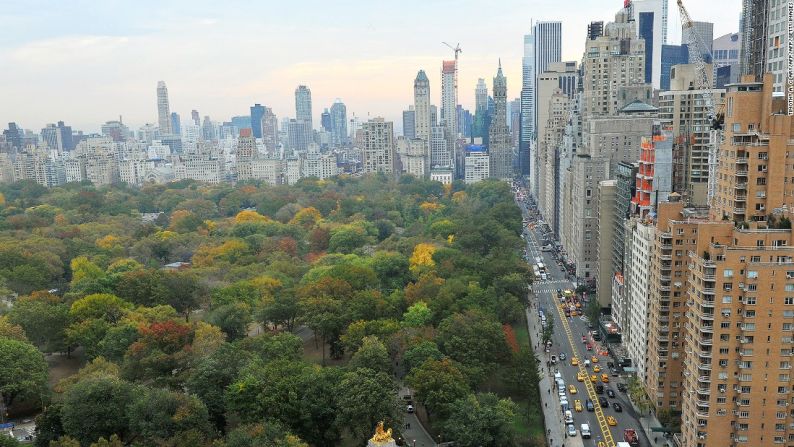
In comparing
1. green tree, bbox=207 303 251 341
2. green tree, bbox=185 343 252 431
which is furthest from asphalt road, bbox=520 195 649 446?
green tree, bbox=207 303 251 341

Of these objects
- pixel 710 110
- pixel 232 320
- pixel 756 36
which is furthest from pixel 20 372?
pixel 710 110

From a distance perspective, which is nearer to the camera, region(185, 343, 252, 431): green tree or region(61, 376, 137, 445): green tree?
region(61, 376, 137, 445): green tree

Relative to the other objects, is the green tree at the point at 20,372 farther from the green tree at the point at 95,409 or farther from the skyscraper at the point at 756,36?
the skyscraper at the point at 756,36

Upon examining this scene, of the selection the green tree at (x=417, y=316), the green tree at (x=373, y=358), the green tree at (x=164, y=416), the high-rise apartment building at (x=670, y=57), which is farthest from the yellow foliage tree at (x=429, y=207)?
the green tree at (x=164, y=416)

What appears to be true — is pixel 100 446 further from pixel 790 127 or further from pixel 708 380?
pixel 790 127

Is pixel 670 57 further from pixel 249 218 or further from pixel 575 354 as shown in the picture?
pixel 575 354

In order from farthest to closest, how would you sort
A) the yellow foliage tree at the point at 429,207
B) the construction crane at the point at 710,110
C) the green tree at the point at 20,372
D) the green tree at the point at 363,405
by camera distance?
the yellow foliage tree at the point at 429,207
the construction crane at the point at 710,110
the green tree at the point at 20,372
the green tree at the point at 363,405

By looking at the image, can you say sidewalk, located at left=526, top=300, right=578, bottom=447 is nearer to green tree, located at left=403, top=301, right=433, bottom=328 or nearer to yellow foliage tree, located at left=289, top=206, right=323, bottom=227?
green tree, located at left=403, top=301, right=433, bottom=328
